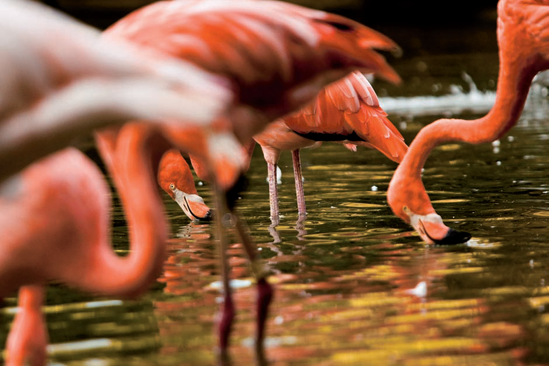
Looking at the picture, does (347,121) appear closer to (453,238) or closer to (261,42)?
(453,238)

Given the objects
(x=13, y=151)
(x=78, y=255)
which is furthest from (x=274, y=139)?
(x=13, y=151)

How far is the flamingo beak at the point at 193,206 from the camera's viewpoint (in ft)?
22.9

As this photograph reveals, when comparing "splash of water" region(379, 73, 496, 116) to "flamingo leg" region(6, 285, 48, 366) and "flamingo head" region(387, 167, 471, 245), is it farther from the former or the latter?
"flamingo leg" region(6, 285, 48, 366)

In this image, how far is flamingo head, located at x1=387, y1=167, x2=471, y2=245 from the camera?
17.9 feet

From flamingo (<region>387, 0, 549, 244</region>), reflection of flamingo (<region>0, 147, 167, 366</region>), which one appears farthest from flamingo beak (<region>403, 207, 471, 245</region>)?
reflection of flamingo (<region>0, 147, 167, 366</region>)

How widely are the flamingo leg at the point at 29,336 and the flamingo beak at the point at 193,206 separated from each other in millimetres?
3170

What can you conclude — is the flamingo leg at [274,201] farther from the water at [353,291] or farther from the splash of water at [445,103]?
the splash of water at [445,103]

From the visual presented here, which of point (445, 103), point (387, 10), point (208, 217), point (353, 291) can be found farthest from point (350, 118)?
point (387, 10)

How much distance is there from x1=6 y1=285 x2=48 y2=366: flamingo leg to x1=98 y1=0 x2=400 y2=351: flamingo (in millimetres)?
549

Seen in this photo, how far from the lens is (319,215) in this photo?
271 inches

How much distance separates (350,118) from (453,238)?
4.55ft

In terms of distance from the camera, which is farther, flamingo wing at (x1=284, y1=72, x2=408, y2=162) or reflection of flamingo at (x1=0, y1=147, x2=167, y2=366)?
flamingo wing at (x1=284, y1=72, x2=408, y2=162)

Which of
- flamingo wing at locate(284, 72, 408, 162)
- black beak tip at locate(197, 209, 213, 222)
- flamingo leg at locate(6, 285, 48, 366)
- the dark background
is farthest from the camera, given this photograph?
the dark background

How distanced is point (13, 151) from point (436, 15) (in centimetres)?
3952
